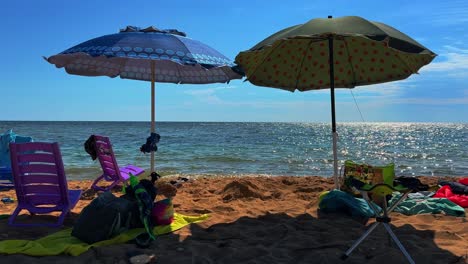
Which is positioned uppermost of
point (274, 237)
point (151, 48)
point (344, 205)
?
point (151, 48)

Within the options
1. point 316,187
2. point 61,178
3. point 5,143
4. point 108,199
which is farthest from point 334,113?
point 5,143

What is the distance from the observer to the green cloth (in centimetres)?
527

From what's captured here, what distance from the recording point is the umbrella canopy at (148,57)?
15.9 ft

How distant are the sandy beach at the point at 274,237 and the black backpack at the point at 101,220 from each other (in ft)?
0.65

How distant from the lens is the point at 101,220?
4.03m

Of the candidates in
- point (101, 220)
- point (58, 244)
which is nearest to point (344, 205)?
point (101, 220)

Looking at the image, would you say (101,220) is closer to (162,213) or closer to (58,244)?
(58,244)

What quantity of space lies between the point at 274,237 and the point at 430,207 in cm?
239

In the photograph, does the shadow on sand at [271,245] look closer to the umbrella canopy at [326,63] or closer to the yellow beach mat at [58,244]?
the yellow beach mat at [58,244]

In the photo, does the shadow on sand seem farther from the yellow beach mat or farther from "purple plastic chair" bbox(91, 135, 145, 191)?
"purple plastic chair" bbox(91, 135, 145, 191)

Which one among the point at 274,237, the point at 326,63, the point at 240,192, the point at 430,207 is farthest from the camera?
the point at 240,192

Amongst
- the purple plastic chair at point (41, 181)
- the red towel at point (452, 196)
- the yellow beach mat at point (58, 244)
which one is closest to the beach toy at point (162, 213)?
the yellow beach mat at point (58, 244)

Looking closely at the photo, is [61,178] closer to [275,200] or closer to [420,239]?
[275,200]

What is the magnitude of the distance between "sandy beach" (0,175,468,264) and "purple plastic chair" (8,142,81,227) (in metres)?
0.24
